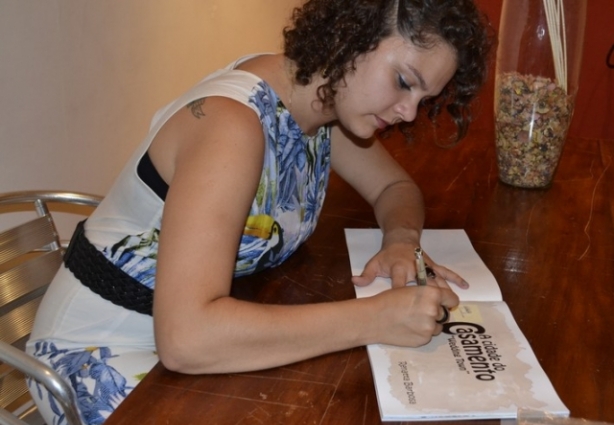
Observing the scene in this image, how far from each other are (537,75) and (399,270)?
2.35 ft

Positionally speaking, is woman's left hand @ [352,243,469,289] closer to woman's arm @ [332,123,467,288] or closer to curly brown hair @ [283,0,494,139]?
woman's arm @ [332,123,467,288]

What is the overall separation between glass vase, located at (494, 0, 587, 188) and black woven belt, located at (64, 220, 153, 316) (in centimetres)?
96

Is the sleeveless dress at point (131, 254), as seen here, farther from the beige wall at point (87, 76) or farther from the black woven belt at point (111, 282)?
the beige wall at point (87, 76)

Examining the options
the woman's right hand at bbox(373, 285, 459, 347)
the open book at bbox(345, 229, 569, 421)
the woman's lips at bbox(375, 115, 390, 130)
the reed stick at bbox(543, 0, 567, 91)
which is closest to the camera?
the open book at bbox(345, 229, 569, 421)

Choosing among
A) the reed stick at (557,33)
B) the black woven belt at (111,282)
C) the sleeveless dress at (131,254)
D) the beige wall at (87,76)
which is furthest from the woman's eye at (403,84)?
the beige wall at (87,76)

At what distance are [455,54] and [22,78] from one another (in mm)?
1026

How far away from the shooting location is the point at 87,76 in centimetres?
194

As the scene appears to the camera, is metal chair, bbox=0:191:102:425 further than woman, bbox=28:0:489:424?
Yes

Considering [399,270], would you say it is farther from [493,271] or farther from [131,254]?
[131,254]

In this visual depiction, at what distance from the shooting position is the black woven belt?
116 centimetres

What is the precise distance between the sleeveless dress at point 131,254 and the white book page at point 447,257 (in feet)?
0.46

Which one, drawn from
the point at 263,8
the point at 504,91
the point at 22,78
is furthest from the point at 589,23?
the point at 22,78

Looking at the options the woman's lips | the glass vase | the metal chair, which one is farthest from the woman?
the glass vase

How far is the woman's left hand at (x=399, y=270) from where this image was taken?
1176 mm
